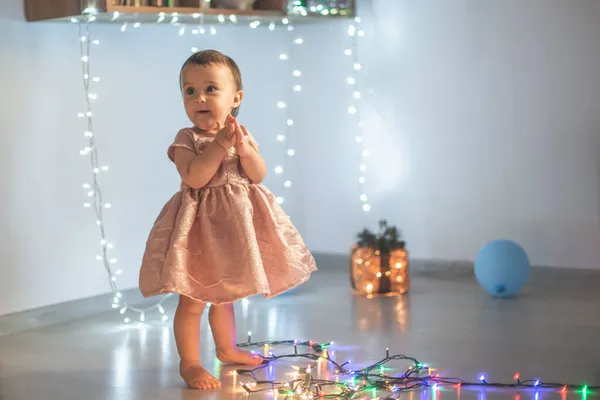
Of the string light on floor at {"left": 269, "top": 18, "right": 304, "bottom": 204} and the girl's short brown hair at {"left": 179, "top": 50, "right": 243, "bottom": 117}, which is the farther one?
the string light on floor at {"left": 269, "top": 18, "right": 304, "bottom": 204}

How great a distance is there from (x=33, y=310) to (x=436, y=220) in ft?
5.94

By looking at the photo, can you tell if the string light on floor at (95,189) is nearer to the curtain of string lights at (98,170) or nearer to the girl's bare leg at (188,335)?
the curtain of string lights at (98,170)

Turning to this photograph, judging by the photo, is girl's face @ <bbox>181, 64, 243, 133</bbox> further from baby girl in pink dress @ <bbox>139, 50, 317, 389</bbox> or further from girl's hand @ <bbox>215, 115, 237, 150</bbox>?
girl's hand @ <bbox>215, 115, 237, 150</bbox>

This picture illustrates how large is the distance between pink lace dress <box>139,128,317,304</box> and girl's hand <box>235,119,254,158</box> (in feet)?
0.22

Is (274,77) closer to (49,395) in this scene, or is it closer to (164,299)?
(164,299)

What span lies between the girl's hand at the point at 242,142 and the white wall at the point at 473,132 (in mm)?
1761

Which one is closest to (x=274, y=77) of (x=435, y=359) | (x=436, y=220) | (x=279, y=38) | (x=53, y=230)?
(x=279, y=38)

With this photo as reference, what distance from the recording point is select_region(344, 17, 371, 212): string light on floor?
4285 mm

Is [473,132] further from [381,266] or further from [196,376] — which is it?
[196,376]

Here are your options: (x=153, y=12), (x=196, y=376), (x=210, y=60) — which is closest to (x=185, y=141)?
(x=210, y=60)

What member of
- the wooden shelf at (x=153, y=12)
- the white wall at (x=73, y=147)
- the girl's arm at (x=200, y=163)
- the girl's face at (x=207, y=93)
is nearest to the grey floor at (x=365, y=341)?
the white wall at (x=73, y=147)

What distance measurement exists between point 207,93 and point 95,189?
1.05 m

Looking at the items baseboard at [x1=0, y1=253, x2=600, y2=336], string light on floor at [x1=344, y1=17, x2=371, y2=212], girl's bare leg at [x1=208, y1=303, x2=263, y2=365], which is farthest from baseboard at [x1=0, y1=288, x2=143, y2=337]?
string light on floor at [x1=344, y1=17, x2=371, y2=212]

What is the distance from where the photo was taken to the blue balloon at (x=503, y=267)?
3.55 m
